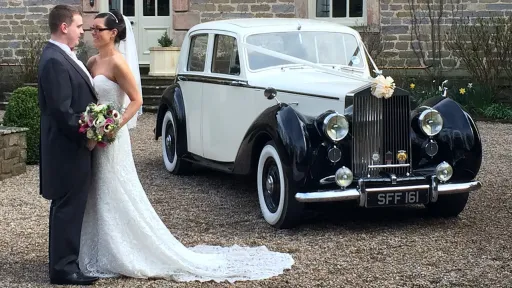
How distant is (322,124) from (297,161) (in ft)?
1.13

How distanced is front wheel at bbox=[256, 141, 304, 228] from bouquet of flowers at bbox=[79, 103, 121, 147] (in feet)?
6.20

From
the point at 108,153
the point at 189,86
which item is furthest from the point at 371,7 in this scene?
the point at 108,153

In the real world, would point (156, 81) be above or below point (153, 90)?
above

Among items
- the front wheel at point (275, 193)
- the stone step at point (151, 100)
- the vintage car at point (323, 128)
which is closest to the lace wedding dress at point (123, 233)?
the front wheel at point (275, 193)

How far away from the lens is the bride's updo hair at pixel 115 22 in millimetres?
5652

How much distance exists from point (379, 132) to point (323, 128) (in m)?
0.47

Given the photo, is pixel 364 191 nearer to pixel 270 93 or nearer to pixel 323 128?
pixel 323 128

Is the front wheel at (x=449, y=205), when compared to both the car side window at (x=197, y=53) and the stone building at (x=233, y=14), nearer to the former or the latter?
the car side window at (x=197, y=53)

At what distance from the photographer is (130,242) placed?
5.62 meters

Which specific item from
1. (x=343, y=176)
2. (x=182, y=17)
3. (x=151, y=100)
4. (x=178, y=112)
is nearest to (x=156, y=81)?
(x=151, y=100)

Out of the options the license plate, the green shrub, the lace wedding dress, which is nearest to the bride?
the lace wedding dress

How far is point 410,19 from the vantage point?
16.9 meters

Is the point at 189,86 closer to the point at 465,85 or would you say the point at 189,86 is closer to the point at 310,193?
the point at 310,193

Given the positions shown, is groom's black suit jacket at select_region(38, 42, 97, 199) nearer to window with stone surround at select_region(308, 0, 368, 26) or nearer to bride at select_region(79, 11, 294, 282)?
bride at select_region(79, 11, 294, 282)
